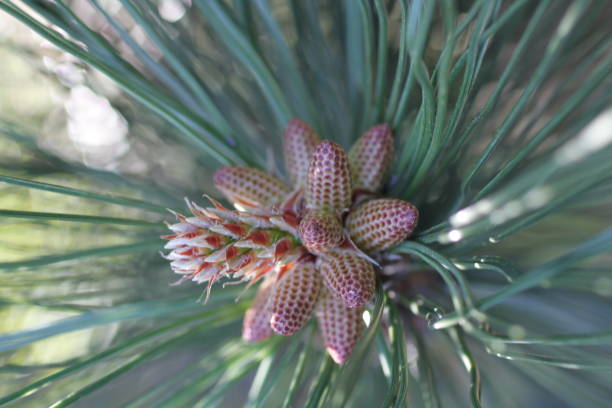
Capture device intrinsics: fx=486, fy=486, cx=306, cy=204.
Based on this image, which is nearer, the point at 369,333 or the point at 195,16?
the point at 369,333

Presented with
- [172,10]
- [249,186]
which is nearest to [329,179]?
[249,186]

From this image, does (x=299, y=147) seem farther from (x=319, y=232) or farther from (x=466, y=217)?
(x=466, y=217)

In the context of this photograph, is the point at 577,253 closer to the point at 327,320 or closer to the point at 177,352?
the point at 327,320

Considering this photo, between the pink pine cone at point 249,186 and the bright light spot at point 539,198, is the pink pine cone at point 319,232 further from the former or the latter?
the bright light spot at point 539,198

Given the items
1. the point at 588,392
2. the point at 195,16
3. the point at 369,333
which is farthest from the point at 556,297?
the point at 195,16

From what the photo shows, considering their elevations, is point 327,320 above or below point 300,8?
below

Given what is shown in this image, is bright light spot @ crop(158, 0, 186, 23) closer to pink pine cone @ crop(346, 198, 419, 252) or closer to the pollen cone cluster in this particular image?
the pollen cone cluster
